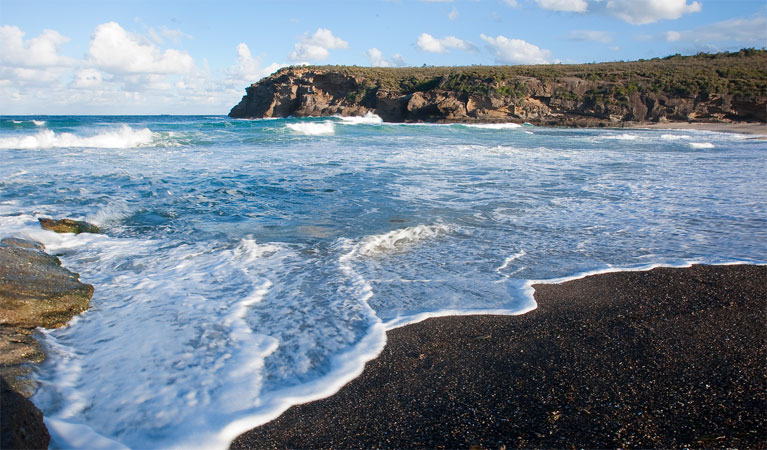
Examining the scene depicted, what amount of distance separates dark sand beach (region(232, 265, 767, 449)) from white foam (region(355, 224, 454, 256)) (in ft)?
6.81

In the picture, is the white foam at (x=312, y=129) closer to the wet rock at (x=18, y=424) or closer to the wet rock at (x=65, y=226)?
the wet rock at (x=65, y=226)

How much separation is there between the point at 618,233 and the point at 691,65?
167ft

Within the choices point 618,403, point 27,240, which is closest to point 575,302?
point 618,403

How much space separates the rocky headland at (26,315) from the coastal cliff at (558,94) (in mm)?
39584

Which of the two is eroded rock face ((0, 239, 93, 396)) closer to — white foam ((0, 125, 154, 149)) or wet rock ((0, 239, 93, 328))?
wet rock ((0, 239, 93, 328))

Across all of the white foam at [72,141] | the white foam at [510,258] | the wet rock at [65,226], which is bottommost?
the white foam at [510,258]

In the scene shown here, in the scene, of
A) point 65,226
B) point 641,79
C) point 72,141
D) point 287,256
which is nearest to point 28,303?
point 287,256

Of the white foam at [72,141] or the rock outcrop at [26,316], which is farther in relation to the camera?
the white foam at [72,141]

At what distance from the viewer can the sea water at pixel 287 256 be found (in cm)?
274

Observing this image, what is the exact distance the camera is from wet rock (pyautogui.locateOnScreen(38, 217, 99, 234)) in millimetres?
6180

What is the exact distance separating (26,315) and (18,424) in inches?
83.0

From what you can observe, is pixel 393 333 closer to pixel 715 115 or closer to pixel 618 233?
pixel 618 233

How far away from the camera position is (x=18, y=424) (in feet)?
6.01

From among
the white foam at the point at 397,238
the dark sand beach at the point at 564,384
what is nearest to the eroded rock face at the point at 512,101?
the white foam at the point at 397,238
